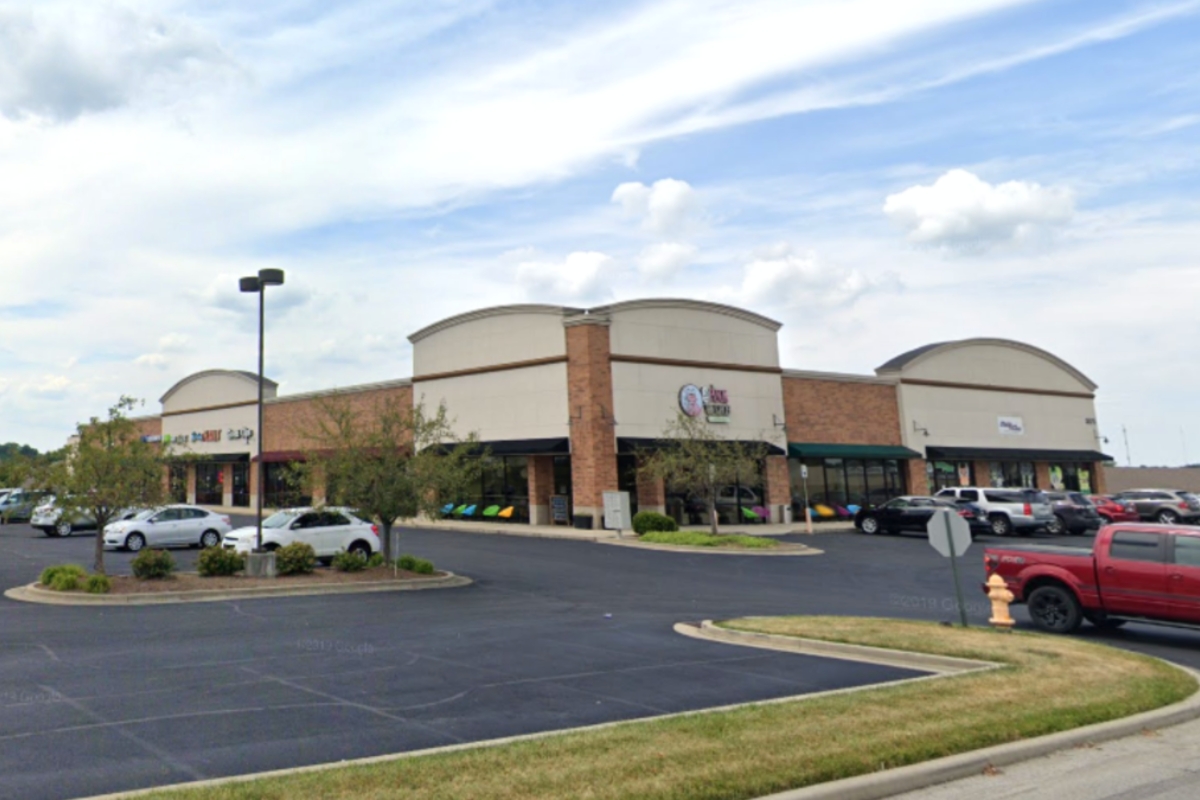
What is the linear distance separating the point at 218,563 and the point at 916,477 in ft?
113

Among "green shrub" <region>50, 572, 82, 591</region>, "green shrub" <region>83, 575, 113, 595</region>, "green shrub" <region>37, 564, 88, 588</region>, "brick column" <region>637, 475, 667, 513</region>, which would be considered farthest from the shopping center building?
"green shrub" <region>83, 575, 113, 595</region>

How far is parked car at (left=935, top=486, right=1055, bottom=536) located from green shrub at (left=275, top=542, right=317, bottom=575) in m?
24.4

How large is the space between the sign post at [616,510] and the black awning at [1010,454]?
66.2 feet

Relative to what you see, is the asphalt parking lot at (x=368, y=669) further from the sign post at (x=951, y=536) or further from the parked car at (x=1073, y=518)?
the parked car at (x=1073, y=518)

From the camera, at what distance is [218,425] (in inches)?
2064

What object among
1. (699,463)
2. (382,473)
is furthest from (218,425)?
(382,473)

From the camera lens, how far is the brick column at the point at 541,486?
118 feet

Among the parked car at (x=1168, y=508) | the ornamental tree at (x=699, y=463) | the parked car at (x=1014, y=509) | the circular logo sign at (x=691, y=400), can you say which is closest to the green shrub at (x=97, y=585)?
the ornamental tree at (x=699, y=463)

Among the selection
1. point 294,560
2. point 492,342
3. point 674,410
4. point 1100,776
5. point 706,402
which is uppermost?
point 492,342


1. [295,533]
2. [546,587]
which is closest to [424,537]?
[295,533]

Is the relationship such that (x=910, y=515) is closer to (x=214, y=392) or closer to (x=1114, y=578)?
(x=1114, y=578)

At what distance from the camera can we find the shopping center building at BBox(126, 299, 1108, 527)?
35.0 metres

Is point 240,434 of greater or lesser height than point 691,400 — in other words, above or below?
above

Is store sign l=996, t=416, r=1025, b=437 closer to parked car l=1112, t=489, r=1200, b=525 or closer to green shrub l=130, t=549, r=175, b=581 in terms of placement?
parked car l=1112, t=489, r=1200, b=525
